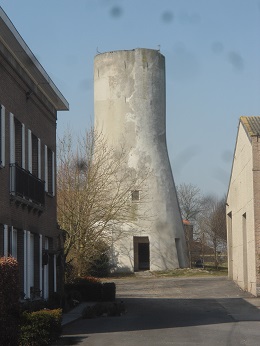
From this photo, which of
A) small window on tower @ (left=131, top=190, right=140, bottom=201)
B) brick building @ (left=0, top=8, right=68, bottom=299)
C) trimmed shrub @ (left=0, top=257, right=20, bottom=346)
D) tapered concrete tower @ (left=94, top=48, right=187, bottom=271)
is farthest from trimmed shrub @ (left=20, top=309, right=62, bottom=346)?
tapered concrete tower @ (left=94, top=48, right=187, bottom=271)

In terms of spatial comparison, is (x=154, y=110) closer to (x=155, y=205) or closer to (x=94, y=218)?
(x=155, y=205)

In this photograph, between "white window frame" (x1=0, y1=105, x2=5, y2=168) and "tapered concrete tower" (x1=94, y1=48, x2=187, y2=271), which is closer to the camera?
"white window frame" (x1=0, y1=105, x2=5, y2=168)

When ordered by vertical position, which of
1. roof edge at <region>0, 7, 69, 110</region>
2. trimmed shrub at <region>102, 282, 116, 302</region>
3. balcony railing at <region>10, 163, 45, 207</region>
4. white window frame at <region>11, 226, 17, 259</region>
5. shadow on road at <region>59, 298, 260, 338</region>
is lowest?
shadow on road at <region>59, 298, 260, 338</region>

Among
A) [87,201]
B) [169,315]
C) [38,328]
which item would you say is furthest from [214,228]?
[38,328]

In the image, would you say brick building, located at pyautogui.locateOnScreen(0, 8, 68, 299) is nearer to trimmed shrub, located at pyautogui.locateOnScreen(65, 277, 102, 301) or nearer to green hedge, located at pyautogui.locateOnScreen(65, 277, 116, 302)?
trimmed shrub, located at pyautogui.locateOnScreen(65, 277, 102, 301)

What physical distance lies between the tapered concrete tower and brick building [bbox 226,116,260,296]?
321 inches

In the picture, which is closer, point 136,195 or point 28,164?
point 28,164

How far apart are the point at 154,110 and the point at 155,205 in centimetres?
718

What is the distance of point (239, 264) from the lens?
4603cm

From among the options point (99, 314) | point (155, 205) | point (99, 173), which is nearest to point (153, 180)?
point (155, 205)

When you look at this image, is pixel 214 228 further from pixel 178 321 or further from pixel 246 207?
pixel 178 321

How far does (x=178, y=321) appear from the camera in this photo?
2481 centimetres

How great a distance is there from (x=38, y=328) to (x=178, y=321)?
8926 millimetres

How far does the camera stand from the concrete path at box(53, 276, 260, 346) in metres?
18.8
